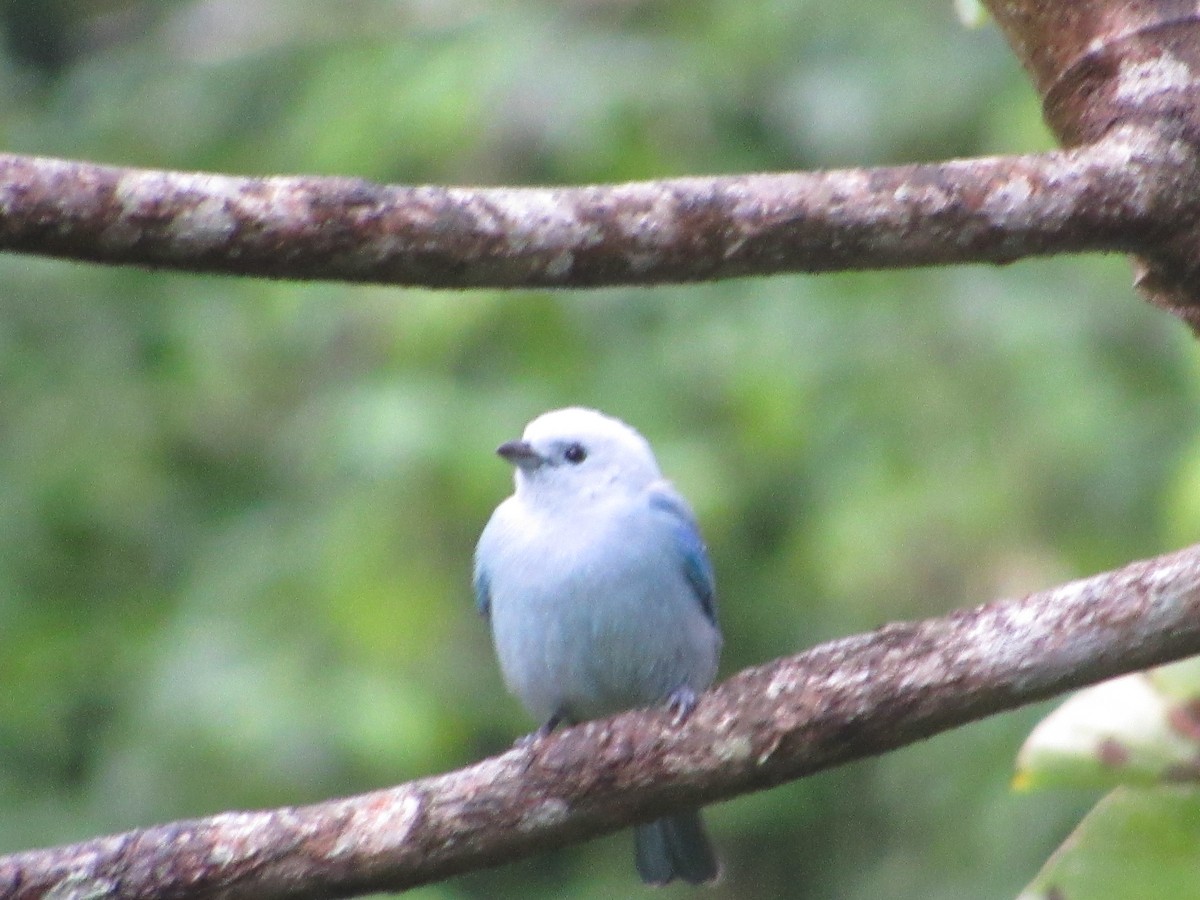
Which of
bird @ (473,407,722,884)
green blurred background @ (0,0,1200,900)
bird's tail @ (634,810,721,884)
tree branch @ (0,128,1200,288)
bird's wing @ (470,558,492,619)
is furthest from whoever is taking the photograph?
green blurred background @ (0,0,1200,900)

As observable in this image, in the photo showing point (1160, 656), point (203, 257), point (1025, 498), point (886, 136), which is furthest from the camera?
point (886, 136)

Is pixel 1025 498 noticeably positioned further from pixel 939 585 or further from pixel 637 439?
pixel 637 439

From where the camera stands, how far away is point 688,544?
13.7 feet

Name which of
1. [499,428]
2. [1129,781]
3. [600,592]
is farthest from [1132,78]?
[499,428]

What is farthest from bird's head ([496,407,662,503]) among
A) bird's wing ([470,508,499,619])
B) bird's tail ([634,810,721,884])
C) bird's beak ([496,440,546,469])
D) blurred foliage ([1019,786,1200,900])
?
blurred foliage ([1019,786,1200,900])

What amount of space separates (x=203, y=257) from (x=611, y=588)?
1841 millimetres

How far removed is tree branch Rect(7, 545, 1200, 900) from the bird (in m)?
1.19

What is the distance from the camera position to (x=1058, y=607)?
2.63m

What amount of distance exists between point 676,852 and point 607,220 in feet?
6.81

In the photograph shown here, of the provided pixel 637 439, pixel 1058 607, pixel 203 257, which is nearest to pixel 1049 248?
pixel 1058 607

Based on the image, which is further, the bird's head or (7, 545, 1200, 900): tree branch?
the bird's head

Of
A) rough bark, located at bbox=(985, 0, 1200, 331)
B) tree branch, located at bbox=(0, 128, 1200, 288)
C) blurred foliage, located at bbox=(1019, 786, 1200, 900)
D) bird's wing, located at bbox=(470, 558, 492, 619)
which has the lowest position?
blurred foliage, located at bbox=(1019, 786, 1200, 900)

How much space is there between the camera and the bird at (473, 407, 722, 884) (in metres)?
3.98

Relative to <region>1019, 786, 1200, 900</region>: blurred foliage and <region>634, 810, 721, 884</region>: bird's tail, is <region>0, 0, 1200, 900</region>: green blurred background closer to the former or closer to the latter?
<region>634, 810, 721, 884</region>: bird's tail
